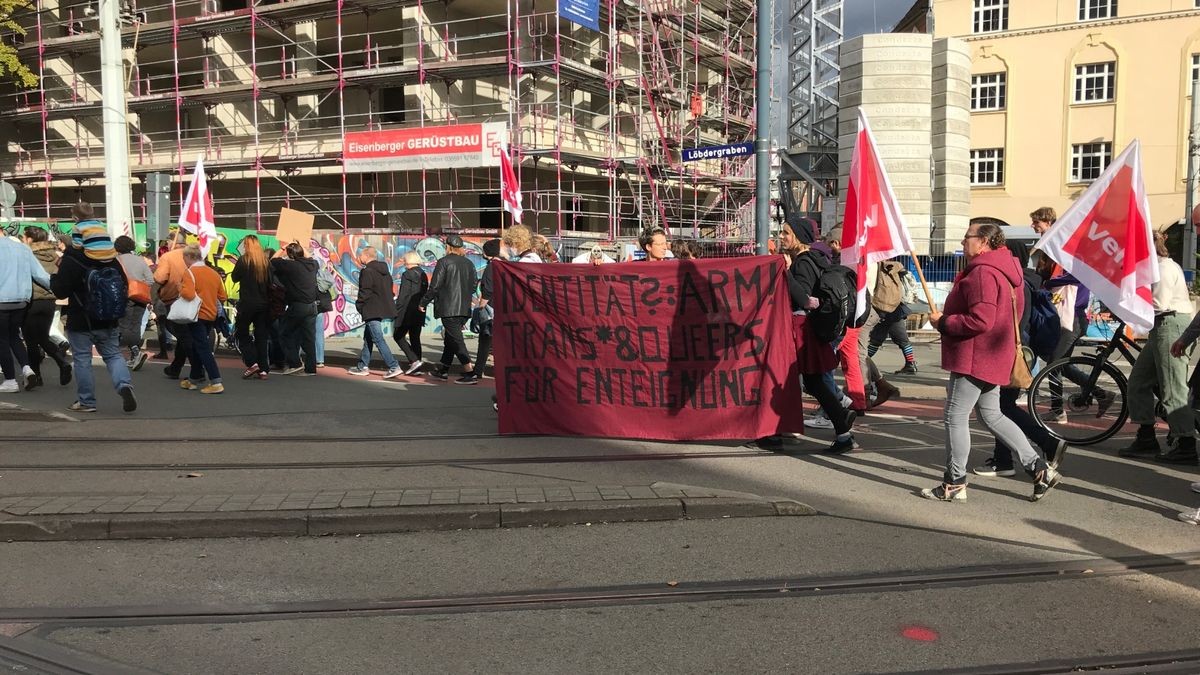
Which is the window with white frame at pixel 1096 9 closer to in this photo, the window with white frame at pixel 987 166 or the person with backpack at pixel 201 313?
the window with white frame at pixel 987 166

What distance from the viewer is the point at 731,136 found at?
35.3m

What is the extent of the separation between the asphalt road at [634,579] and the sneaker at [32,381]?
122 inches

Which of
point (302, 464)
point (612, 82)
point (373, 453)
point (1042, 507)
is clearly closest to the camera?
point (1042, 507)

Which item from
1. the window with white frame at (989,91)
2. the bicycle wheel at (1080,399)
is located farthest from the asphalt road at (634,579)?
the window with white frame at (989,91)

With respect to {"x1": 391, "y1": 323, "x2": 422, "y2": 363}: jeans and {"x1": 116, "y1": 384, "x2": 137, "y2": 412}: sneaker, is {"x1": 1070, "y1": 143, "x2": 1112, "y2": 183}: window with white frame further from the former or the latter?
{"x1": 116, "y1": 384, "x2": 137, "y2": 412}: sneaker

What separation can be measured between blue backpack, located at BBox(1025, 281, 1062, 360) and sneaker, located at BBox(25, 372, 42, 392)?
9.89 metres

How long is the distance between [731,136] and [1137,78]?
62.8 ft

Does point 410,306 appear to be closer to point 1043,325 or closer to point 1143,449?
point 1043,325

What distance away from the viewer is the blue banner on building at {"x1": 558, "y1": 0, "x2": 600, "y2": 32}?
22.5 metres

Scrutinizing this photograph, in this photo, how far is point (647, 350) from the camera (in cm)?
723

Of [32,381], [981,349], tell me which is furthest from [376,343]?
[981,349]

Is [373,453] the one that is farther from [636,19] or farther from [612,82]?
[636,19]

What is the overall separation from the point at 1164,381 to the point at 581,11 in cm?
1918

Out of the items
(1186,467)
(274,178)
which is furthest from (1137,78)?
(1186,467)
